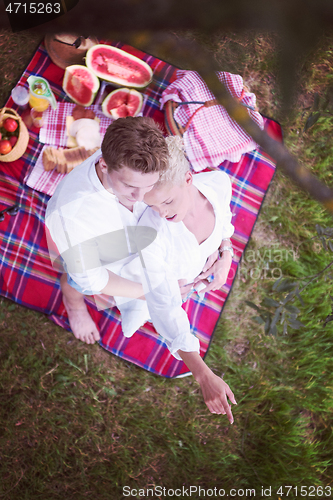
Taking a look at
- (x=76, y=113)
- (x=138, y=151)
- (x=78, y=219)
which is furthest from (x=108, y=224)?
(x=76, y=113)

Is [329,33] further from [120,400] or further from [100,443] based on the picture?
[100,443]

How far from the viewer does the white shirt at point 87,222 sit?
1.99 metres

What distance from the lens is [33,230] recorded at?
3018 millimetres

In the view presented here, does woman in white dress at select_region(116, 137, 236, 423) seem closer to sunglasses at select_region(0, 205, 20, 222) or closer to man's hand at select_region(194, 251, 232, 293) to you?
man's hand at select_region(194, 251, 232, 293)

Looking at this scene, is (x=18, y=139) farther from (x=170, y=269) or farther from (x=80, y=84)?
(x=170, y=269)

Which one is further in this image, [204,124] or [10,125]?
[204,124]

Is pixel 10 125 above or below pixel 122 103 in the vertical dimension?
below

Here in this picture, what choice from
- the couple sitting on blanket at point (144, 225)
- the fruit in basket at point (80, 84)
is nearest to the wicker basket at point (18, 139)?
the fruit in basket at point (80, 84)

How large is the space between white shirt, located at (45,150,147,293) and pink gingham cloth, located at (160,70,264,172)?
1182 millimetres

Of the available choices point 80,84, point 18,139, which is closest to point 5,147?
point 18,139

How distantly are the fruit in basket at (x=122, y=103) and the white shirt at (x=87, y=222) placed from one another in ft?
3.70

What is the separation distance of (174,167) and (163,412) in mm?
2193

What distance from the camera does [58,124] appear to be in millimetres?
3078

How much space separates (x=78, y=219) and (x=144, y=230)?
1.29 ft
